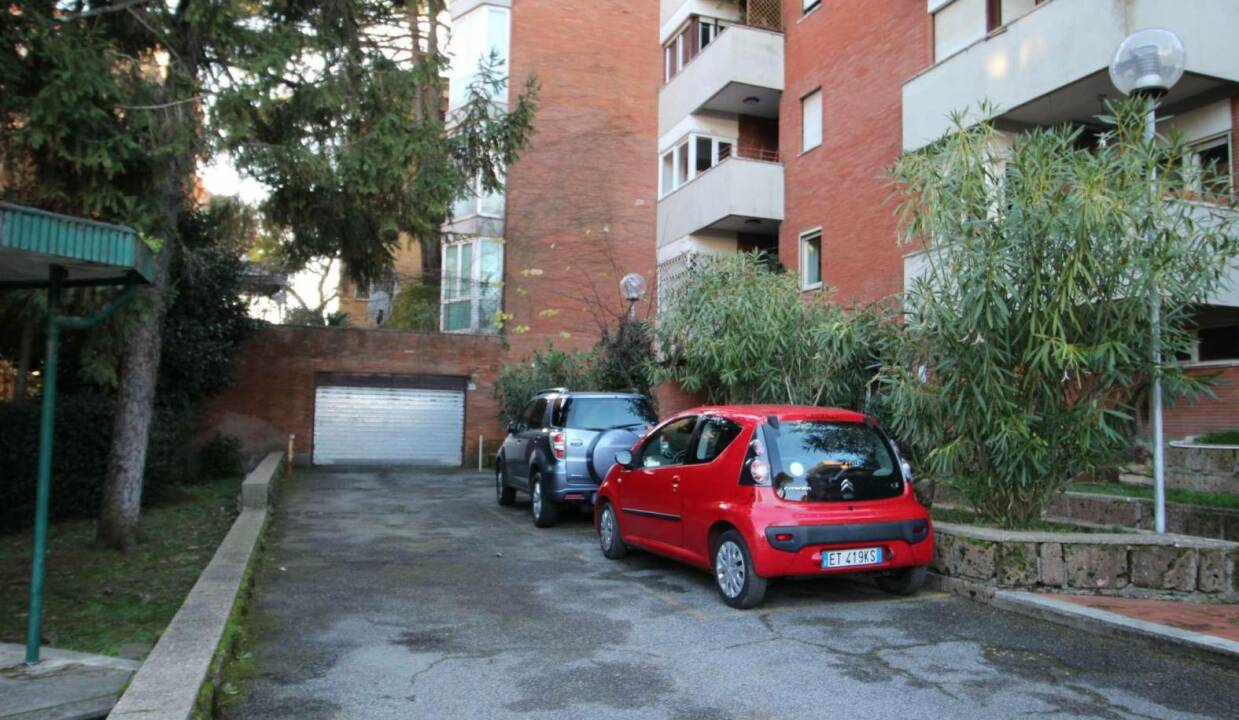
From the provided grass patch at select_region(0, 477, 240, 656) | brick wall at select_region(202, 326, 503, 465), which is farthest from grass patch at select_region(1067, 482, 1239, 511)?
brick wall at select_region(202, 326, 503, 465)

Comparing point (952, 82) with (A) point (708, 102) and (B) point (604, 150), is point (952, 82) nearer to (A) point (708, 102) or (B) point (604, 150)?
(A) point (708, 102)

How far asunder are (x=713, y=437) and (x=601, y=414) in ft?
14.0

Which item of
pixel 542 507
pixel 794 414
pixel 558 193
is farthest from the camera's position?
pixel 558 193

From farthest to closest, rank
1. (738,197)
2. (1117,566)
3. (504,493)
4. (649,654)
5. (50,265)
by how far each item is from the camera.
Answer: (738,197), (504,493), (1117,566), (649,654), (50,265)

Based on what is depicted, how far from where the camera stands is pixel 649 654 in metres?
5.92

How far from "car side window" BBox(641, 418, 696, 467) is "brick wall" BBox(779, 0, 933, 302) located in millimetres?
7871

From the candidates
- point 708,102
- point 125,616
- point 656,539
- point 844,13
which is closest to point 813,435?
point 656,539

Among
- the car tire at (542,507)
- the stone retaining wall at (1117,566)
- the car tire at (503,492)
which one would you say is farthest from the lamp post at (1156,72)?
the car tire at (503,492)

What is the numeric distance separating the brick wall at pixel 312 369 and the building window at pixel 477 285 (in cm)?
100

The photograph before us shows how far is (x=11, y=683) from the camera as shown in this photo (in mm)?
4812

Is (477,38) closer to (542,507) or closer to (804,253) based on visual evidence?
(804,253)

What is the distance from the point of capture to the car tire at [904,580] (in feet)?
24.6

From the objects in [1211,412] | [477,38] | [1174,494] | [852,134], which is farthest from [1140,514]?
[477,38]

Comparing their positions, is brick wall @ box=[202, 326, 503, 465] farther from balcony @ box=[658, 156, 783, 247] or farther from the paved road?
the paved road
